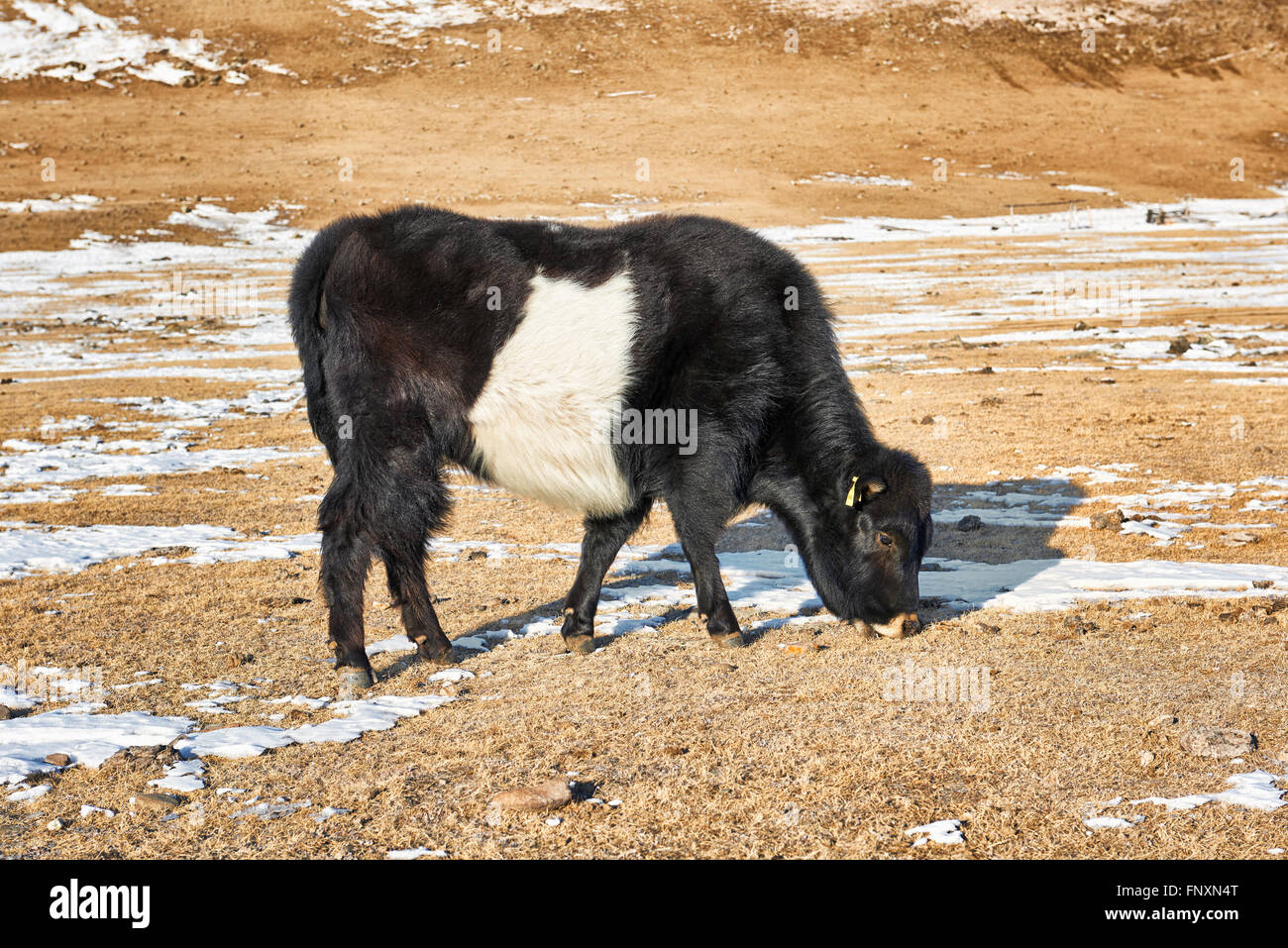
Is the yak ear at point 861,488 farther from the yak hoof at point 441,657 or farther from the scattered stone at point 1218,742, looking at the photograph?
the yak hoof at point 441,657

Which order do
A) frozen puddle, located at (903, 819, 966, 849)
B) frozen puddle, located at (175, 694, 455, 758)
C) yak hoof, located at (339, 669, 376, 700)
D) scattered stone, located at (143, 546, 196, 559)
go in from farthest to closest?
scattered stone, located at (143, 546, 196, 559) < yak hoof, located at (339, 669, 376, 700) < frozen puddle, located at (175, 694, 455, 758) < frozen puddle, located at (903, 819, 966, 849)

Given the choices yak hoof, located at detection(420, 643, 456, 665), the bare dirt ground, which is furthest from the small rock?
yak hoof, located at detection(420, 643, 456, 665)

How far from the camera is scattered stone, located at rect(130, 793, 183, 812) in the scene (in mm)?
4180

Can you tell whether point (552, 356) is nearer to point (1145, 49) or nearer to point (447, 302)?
point (447, 302)

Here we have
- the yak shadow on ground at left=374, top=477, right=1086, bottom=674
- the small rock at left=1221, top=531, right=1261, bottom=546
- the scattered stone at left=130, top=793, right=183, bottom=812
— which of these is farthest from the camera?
the small rock at left=1221, top=531, right=1261, bottom=546

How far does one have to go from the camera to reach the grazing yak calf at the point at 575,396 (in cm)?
584

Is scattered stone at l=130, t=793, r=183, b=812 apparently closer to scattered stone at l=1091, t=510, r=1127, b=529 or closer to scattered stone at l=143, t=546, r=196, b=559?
scattered stone at l=143, t=546, r=196, b=559

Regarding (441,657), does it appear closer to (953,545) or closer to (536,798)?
(536,798)

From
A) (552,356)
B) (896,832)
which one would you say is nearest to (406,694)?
(552,356)

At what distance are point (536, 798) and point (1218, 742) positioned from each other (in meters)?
2.60

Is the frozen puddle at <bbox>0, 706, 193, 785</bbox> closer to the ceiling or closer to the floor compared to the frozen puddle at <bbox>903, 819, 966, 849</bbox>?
closer to the floor

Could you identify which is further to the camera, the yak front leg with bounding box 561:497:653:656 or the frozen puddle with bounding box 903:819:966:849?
the yak front leg with bounding box 561:497:653:656

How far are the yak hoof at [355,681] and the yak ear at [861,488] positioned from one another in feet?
8.12

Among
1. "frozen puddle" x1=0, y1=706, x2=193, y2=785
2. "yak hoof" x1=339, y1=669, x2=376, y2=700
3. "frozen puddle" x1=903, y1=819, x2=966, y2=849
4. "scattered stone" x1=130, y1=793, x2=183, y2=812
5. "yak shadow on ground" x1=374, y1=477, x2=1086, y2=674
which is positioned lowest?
"yak shadow on ground" x1=374, y1=477, x2=1086, y2=674
